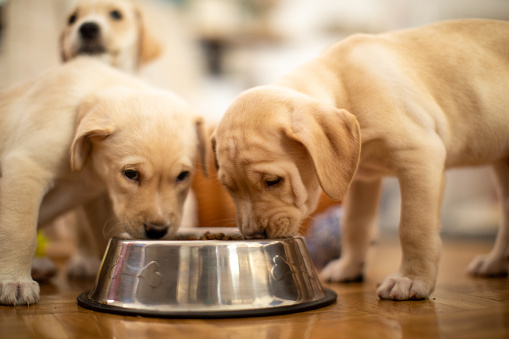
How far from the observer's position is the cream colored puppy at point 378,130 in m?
1.85

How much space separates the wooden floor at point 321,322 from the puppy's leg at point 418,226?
61mm

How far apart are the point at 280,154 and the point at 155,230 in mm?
627

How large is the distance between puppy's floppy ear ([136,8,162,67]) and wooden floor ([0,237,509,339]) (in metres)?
1.71

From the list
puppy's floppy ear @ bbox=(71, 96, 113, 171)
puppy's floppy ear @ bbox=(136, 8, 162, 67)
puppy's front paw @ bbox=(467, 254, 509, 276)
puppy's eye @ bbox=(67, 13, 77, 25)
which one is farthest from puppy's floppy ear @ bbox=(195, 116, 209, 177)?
puppy's front paw @ bbox=(467, 254, 509, 276)

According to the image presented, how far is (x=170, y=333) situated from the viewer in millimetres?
1403

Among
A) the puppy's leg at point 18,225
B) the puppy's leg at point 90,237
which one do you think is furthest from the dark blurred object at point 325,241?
the puppy's leg at point 18,225

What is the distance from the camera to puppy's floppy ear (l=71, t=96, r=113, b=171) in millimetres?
2012

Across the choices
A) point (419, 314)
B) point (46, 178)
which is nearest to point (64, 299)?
point (46, 178)

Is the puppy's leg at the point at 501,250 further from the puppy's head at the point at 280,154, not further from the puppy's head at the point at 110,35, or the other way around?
the puppy's head at the point at 110,35

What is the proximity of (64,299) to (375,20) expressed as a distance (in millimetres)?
6444

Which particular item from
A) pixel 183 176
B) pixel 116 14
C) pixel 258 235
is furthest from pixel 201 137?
pixel 116 14

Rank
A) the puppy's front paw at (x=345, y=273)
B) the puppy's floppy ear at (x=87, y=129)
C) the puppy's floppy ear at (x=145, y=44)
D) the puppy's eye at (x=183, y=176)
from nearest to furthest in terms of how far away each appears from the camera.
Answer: the puppy's floppy ear at (x=87, y=129)
the puppy's eye at (x=183, y=176)
the puppy's front paw at (x=345, y=273)
the puppy's floppy ear at (x=145, y=44)

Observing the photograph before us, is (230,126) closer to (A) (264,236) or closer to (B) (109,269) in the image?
(A) (264,236)

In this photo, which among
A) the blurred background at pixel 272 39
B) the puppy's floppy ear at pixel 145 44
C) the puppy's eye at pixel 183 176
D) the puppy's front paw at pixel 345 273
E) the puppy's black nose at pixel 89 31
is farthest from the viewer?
the blurred background at pixel 272 39
